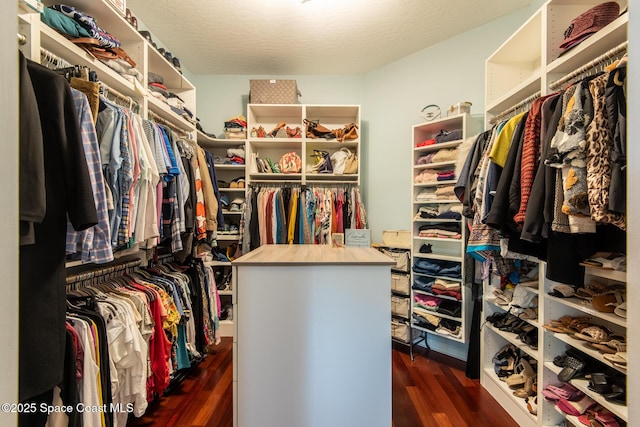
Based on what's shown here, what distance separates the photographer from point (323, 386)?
117 centimetres

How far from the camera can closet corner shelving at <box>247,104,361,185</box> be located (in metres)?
2.83

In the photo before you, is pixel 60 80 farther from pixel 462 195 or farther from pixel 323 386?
pixel 462 195

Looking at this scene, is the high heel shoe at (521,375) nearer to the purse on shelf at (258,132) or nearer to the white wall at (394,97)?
the white wall at (394,97)

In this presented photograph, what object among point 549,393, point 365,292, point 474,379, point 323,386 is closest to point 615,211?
point 365,292

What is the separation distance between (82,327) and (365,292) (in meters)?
1.19

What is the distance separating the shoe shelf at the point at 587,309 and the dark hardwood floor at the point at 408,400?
85 cm

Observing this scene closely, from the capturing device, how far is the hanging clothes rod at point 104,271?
1.34 meters

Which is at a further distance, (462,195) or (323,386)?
→ (462,195)

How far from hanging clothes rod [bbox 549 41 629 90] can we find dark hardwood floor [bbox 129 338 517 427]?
1933mm

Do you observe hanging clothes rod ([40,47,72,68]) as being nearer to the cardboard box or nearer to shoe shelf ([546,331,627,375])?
the cardboard box

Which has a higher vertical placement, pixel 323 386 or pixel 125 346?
pixel 125 346

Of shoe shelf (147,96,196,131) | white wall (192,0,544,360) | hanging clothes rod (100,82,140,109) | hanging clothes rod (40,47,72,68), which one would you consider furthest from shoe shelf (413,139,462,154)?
hanging clothes rod (40,47,72,68)

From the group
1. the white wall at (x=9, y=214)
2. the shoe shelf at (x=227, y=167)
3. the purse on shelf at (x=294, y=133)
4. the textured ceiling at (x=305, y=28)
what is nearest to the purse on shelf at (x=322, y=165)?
the purse on shelf at (x=294, y=133)

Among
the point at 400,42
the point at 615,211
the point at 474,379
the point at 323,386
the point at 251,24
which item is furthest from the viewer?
the point at 400,42
